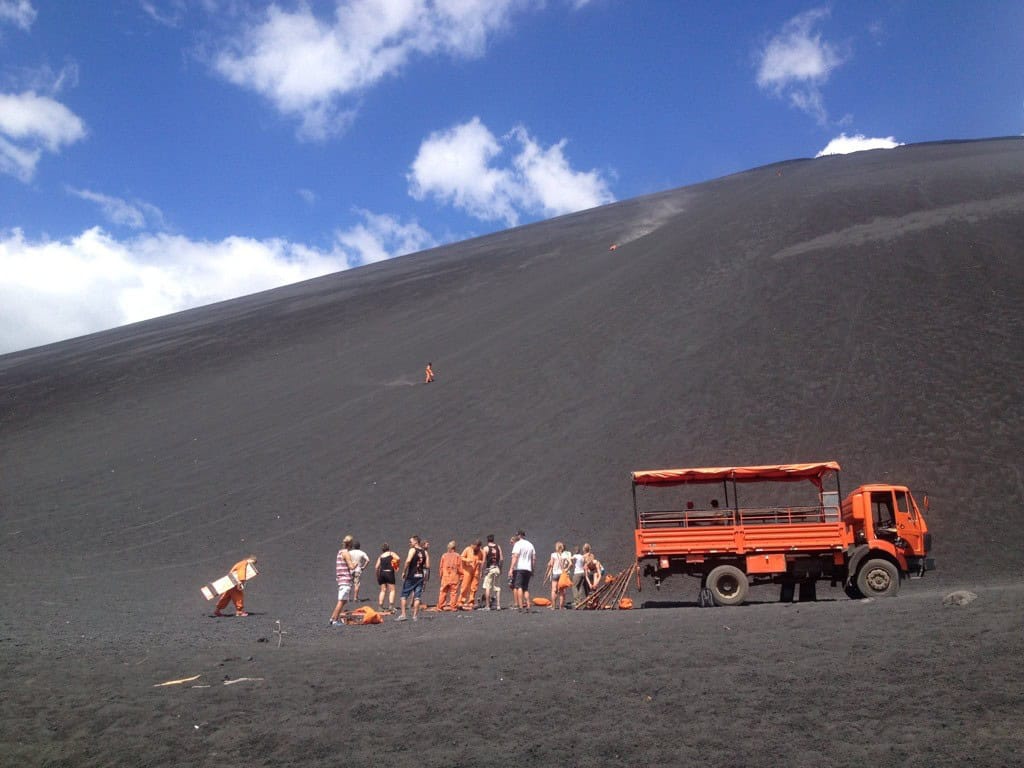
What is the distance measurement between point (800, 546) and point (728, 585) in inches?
50.0

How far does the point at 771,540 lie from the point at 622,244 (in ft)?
118

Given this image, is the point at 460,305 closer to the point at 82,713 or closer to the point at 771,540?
the point at 771,540

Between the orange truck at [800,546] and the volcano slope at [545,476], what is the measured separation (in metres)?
1.02

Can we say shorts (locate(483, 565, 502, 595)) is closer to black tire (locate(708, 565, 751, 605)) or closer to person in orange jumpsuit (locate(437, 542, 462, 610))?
person in orange jumpsuit (locate(437, 542, 462, 610))

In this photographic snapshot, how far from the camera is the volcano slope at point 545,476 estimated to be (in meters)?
6.14

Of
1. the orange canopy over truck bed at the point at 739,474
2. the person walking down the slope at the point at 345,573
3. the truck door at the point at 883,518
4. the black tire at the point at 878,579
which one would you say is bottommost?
the black tire at the point at 878,579

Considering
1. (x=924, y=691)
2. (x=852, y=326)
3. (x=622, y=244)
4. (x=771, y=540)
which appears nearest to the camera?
(x=924, y=691)

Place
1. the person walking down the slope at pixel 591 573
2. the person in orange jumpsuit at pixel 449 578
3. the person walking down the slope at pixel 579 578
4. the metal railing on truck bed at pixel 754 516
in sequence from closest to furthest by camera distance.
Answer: the metal railing on truck bed at pixel 754 516
the person in orange jumpsuit at pixel 449 578
the person walking down the slope at pixel 591 573
the person walking down the slope at pixel 579 578

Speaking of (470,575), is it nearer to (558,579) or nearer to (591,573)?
(558,579)

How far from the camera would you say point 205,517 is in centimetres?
2156

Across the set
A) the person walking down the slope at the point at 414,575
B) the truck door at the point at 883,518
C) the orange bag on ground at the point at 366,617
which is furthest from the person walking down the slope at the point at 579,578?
the truck door at the point at 883,518

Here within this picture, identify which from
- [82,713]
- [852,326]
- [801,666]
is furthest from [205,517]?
[852,326]

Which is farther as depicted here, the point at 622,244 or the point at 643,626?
the point at 622,244

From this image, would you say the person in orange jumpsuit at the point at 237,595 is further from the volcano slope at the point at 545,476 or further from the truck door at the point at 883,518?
the truck door at the point at 883,518
